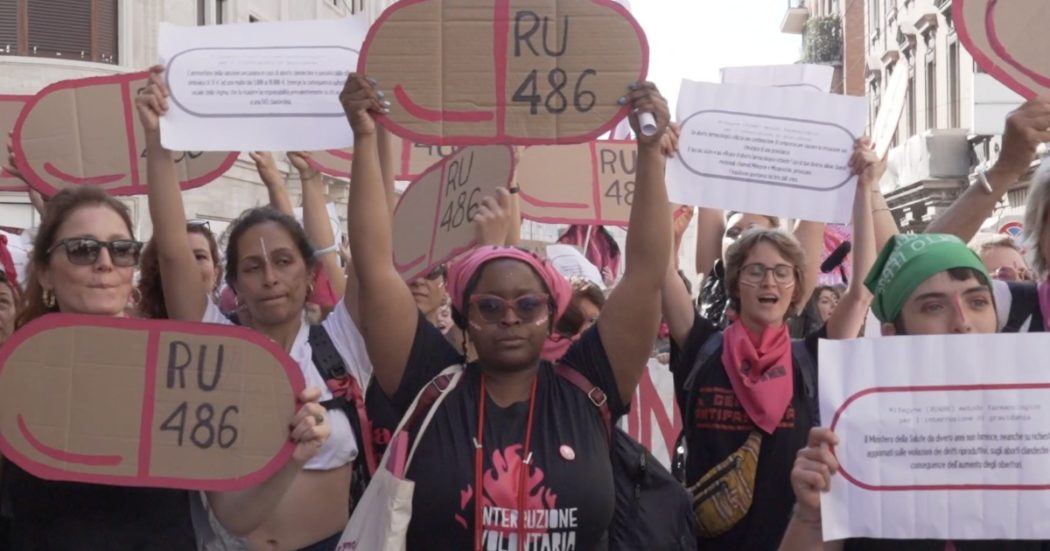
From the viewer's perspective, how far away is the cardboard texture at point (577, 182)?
6562 millimetres

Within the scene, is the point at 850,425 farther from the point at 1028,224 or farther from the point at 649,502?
the point at 1028,224

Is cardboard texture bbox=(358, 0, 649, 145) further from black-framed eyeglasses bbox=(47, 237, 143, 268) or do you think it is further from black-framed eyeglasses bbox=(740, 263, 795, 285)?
black-framed eyeglasses bbox=(740, 263, 795, 285)

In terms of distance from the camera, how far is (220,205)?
23.0 m

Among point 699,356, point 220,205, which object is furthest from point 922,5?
point 699,356

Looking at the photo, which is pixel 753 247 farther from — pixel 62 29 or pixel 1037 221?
pixel 62 29

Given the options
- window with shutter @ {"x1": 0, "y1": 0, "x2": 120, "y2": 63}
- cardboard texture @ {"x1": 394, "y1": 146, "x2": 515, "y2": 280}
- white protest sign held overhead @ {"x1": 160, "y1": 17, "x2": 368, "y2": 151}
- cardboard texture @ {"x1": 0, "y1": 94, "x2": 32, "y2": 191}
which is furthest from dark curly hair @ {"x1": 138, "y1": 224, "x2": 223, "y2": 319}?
window with shutter @ {"x1": 0, "y1": 0, "x2": 120, "y2": 63}

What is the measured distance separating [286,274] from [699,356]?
1299 millimetres

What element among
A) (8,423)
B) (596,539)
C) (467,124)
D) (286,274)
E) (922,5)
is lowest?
(596,539)

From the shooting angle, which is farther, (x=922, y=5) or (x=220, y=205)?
(x=922, y=5)

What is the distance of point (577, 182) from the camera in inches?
259

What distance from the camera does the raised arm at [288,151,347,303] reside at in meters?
4.99

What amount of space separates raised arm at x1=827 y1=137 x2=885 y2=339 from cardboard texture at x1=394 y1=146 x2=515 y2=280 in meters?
1.14

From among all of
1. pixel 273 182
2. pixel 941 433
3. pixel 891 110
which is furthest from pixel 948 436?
pixel 891 110

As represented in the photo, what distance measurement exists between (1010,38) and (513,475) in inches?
73.1
